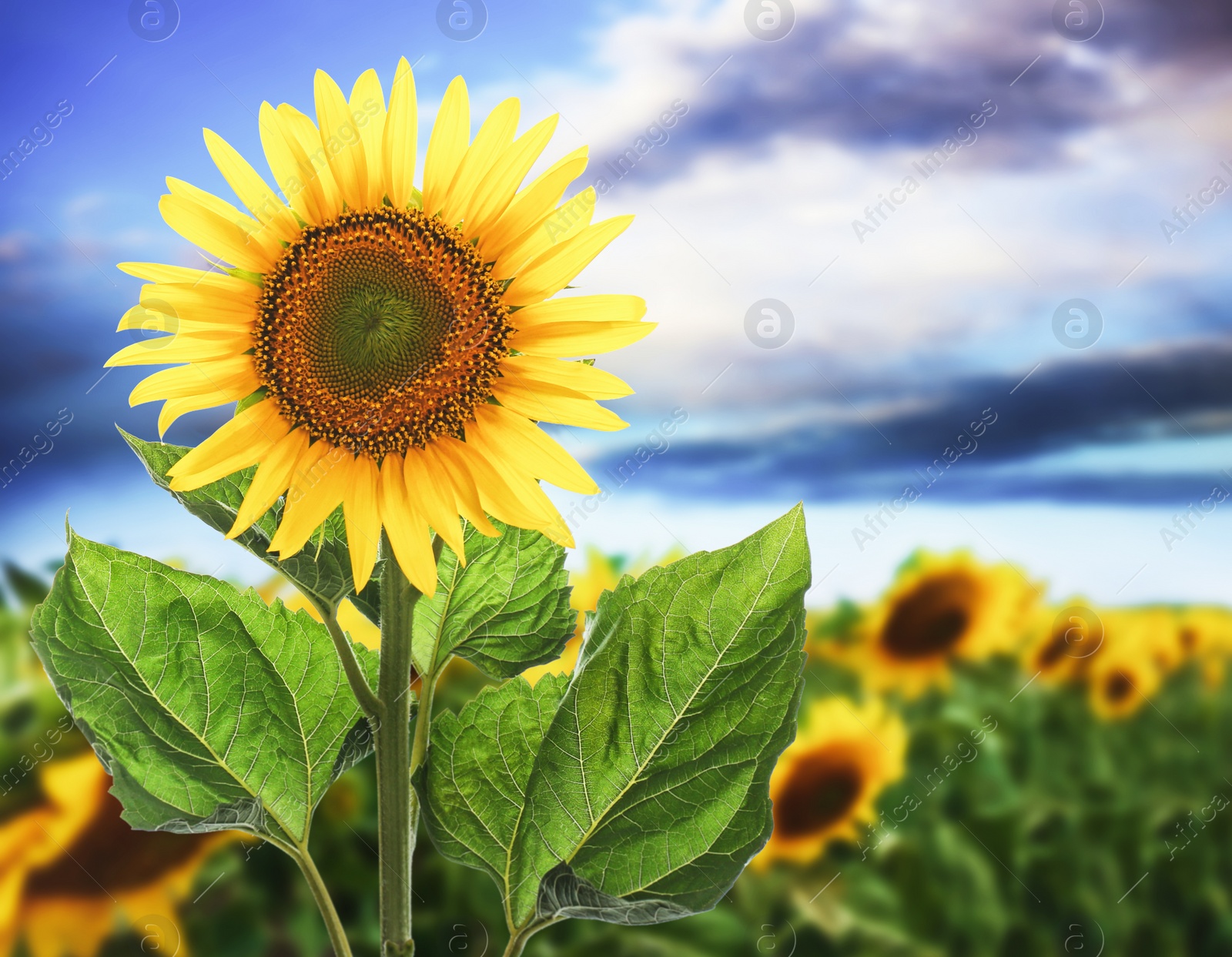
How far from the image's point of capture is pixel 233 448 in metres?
0.31

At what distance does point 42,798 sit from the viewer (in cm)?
62

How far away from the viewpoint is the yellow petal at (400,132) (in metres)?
0.31

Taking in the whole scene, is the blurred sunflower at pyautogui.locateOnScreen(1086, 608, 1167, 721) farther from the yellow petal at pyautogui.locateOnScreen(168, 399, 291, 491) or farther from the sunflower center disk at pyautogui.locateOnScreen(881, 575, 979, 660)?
the yellow petal at pyautogui.locateOnScreen(168, 399, 291, 491)

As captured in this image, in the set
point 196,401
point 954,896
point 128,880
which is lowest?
point 954,896

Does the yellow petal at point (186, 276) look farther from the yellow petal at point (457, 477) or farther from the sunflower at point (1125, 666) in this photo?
the sunflower at point (1125, 666)

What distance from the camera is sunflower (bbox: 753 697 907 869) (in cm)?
67

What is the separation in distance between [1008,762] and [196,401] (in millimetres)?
736

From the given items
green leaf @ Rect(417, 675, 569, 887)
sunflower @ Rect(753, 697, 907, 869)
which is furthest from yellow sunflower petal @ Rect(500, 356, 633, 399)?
sunflower @ Rect(753, 697, 907, 869)

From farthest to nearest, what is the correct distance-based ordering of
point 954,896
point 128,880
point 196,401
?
point 954,896 < point 128,880 < point 196,401

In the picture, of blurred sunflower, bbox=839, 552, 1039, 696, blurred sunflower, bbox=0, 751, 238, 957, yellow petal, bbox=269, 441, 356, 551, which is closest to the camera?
yellow petal, bbox=269, 441, 356, 551

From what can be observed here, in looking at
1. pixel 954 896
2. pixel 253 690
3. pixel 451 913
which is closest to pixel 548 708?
pixel 253 690

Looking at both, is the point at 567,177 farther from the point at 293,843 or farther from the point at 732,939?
the point at 732,939

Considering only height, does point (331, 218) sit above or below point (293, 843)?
above

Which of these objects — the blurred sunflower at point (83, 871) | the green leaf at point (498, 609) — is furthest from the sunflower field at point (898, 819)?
the green leaf at point (498, 609)
